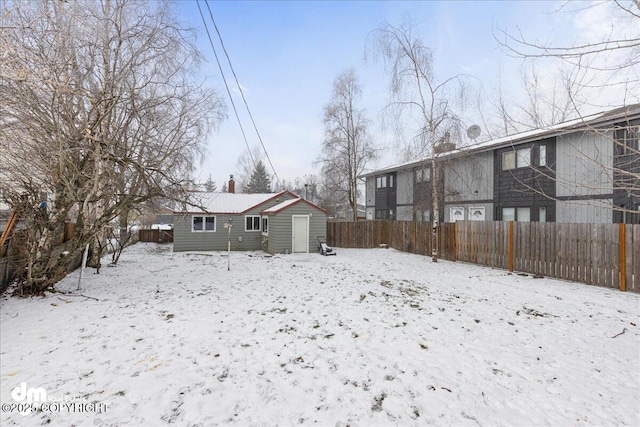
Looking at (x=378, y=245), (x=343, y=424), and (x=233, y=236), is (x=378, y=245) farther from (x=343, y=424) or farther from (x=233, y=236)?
(x=343, y=424)

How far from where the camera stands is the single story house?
14.1 meters

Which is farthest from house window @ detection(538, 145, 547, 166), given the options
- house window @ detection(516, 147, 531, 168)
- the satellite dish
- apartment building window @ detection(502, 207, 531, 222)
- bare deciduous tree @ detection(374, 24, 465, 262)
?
bare deciduous tree @ detection(374, 24, 465, 262)

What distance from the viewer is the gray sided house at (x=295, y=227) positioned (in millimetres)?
13992

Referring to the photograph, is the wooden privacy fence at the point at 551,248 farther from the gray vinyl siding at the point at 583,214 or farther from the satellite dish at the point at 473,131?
the satellite dish at the point at 473,131

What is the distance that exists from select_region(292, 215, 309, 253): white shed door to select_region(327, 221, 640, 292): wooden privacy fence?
18.0ft

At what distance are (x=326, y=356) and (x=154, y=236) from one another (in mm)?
23026

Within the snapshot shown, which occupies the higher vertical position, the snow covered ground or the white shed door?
the white shed door

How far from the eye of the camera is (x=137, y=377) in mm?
3029

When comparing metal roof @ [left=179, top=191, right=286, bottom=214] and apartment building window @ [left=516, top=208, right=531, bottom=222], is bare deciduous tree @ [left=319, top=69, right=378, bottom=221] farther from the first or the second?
apartment building window @ [left=516, top=208, right=531, bottom=222]

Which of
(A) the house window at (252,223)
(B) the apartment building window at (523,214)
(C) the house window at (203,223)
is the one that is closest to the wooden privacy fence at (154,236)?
(C) the house window at (203,223)

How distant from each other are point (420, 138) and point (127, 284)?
10.5 metres

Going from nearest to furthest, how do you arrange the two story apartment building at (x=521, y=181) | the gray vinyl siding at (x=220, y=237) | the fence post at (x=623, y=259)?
1. the fence post at (x=623, y=259)
2. the two story apartment building at (x=521, y=181)
3. the gray vinyl siding at (x=220, y=237)

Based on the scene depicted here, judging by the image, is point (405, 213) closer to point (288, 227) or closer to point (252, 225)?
point (288, 227)

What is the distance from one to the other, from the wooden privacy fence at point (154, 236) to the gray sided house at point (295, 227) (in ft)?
39.7
